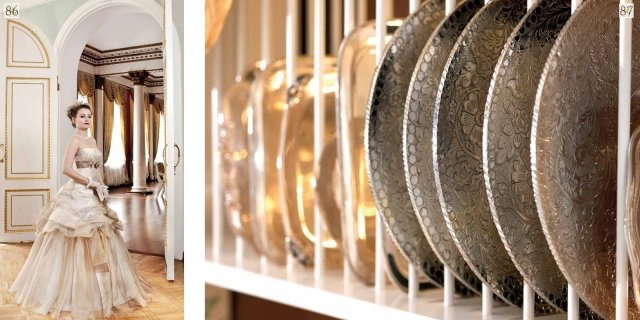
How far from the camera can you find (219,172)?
1.46m

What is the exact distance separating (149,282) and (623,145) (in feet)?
3.00

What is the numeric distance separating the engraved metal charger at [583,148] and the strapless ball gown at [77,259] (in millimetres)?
832

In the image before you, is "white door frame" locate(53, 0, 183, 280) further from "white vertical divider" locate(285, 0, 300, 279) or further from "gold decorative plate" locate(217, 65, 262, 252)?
"white vertical divider" locate(285, 0, 300, 279)

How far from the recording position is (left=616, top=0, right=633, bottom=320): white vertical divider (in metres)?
0.77

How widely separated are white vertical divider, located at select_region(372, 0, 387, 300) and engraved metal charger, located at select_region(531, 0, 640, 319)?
1.04 ft

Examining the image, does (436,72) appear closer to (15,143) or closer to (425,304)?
(425,304)

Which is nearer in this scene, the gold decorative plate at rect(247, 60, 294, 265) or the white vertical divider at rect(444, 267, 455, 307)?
the white vertical divider at rect(444, 267, 455, 307)

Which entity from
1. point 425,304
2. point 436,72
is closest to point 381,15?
point 436,72

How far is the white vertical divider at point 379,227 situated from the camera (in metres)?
1.11

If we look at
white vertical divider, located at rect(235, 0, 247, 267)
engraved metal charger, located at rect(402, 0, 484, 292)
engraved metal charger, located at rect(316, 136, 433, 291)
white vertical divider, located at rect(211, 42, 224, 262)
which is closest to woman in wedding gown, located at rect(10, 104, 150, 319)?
white vertical divider, located at rect(211, 42, 224, 262)

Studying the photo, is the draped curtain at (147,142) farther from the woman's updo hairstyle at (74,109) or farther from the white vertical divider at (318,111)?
the white vertical divider at (318,111)

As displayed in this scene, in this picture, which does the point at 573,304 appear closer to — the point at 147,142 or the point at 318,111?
the point at 318,111

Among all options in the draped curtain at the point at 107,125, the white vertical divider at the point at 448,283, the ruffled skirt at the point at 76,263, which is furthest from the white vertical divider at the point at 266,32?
the white vertical divider at the point at 448,283

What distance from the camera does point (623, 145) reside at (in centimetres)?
78
